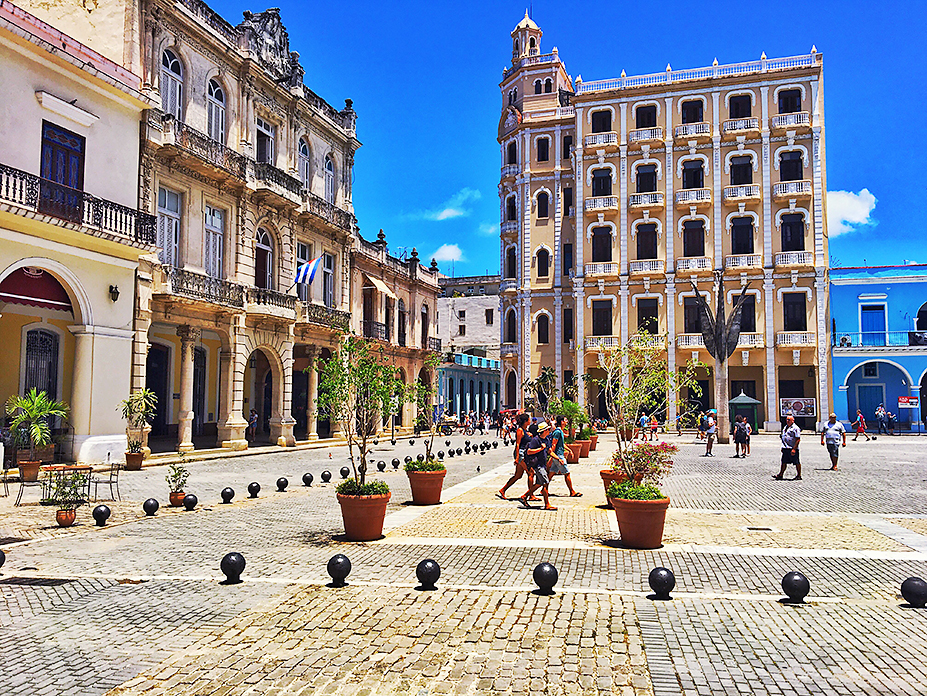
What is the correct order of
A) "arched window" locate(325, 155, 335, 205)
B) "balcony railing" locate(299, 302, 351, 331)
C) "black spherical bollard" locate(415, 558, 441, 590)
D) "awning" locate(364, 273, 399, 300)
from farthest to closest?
1. "awning" locate(364, 273, 399, 300)
2. "arched window" locate(325, 155, 335, 205)
3. "balcony railing" locate(299, 302, 351, 331)
4. "black spherical bollard" locate(415, 558, 441, 590)

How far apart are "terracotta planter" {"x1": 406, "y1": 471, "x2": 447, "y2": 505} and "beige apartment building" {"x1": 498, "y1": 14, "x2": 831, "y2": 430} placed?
99.8 feet

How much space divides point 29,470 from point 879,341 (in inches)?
1791

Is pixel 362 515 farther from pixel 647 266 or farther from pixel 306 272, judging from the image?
pixel 647 266

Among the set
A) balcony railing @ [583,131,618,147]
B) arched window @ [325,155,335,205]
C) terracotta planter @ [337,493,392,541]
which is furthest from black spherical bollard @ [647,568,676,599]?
balcony railing @ [583,131,618,147]

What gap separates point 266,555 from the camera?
31.2 feet

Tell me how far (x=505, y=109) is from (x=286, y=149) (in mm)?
27918

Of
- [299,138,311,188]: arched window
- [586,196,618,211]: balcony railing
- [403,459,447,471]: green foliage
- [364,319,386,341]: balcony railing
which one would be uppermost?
[586,196,618,211]: balcony railing

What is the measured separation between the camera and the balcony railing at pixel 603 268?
154 ft

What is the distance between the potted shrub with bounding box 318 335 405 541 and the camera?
10359 mm

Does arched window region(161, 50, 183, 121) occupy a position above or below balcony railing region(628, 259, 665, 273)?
above

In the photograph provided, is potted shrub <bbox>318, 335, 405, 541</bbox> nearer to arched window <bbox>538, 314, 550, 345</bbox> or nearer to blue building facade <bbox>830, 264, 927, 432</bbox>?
arched window <bbox>538, 314, 550, 345</bbox>

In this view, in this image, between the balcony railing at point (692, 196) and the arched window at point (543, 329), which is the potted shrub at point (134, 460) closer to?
the arched window at point (543, 329)

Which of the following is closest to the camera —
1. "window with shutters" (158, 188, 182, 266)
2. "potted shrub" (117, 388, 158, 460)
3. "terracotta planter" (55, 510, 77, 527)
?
"terracotta planter" (55, 510, 77, 527)

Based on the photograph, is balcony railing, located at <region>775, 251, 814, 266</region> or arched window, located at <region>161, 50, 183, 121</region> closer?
arched window, located at <region>161, 50, 183, 121</region>
